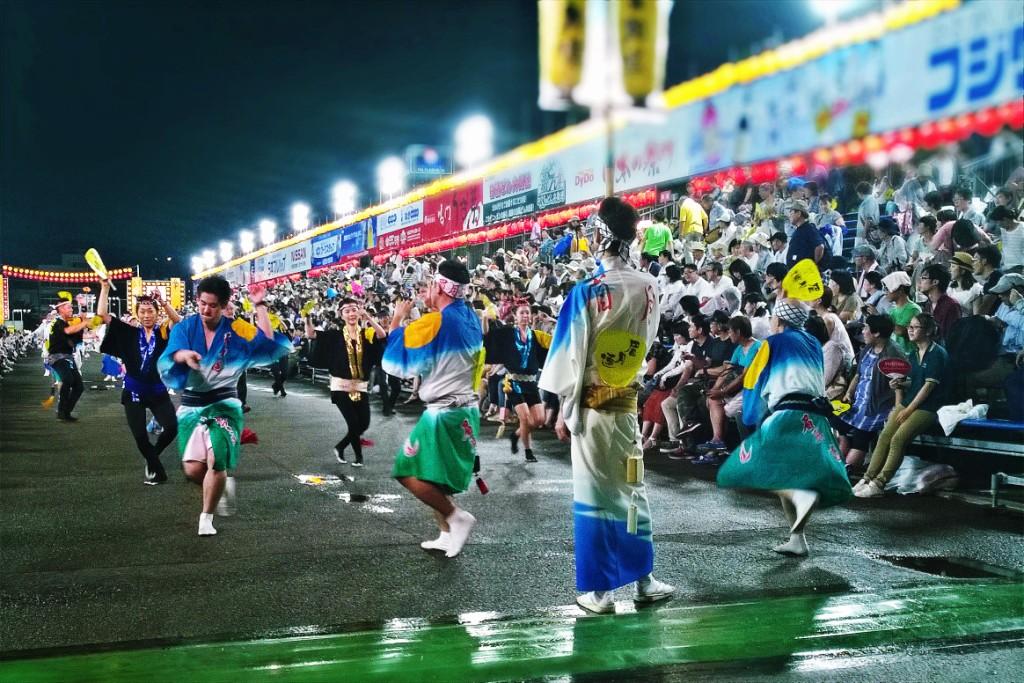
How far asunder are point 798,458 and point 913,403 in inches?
122

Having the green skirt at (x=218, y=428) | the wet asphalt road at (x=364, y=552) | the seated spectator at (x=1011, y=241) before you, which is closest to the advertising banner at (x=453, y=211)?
the wet asphalt road at (x=364, y=552)

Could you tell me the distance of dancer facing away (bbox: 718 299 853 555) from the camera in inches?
237

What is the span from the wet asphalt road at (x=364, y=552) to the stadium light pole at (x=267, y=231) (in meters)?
59.1

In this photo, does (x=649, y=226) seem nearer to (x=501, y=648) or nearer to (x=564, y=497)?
(x=564, y=497)

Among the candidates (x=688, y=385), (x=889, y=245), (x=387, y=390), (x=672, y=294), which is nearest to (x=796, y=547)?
(x=688, y=385)

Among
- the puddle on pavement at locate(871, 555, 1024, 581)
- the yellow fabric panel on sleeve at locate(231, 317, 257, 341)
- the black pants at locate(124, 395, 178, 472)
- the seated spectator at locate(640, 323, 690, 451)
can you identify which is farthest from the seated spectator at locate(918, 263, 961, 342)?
the black pants at locate(124, 395, 178, 472)

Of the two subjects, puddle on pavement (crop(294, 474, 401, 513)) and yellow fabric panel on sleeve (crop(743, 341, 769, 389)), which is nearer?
yellow fabric panel on sleeve (crop(743, 341, 769, 389))

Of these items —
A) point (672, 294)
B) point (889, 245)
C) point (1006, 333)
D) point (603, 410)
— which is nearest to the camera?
point (603, 410)

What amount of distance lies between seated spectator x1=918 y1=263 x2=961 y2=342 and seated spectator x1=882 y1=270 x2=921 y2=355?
0.20 metres

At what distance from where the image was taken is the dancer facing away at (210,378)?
6.58 m

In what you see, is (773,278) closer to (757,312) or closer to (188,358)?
(757,312)

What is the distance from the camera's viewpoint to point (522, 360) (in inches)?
455

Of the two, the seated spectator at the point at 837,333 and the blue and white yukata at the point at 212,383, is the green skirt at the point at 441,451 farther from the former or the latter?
the seated spectator at the point at 837,333

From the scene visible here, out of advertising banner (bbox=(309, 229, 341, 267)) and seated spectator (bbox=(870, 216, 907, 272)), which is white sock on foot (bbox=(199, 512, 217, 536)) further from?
advertising banner (bbox=(309, 229, 341, 267))
